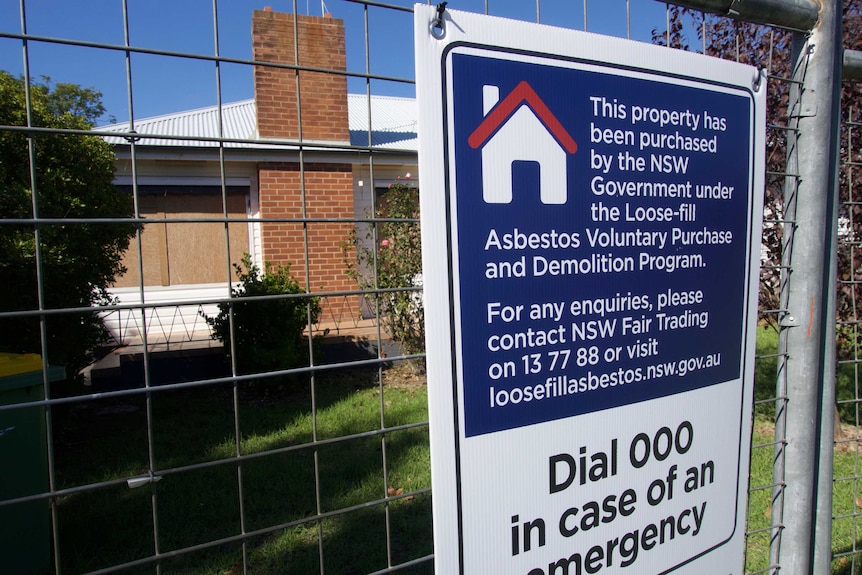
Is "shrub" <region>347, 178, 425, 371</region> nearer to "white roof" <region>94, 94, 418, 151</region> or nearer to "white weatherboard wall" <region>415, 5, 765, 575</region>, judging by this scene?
"white roof" <region>94, 94, 418, 151</region>

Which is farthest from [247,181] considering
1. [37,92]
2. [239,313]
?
[37,92]

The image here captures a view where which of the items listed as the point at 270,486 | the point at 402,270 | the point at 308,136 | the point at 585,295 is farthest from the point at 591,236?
the point at 308,136

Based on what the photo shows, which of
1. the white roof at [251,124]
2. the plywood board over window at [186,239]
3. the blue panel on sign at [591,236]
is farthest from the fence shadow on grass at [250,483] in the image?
the white roof at [251,124]

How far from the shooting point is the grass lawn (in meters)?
3.19

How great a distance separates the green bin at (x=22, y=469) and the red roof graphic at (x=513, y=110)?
8.54 ft

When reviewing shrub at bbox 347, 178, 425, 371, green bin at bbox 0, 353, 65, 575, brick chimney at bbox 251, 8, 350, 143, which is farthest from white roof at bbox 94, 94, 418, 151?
green bin at bbox 0, 353, 65, 575

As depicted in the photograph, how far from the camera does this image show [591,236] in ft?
4.56

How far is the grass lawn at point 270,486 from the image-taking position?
10.5 ft

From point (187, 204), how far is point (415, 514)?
25.3ft

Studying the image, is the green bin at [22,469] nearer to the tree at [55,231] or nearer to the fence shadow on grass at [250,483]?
the fence shadow on grass at [250,483]

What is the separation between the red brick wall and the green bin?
229 inches

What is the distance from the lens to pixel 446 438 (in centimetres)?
123

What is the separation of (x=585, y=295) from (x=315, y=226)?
25.7ft

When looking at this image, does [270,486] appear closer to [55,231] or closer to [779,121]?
[55,231]
